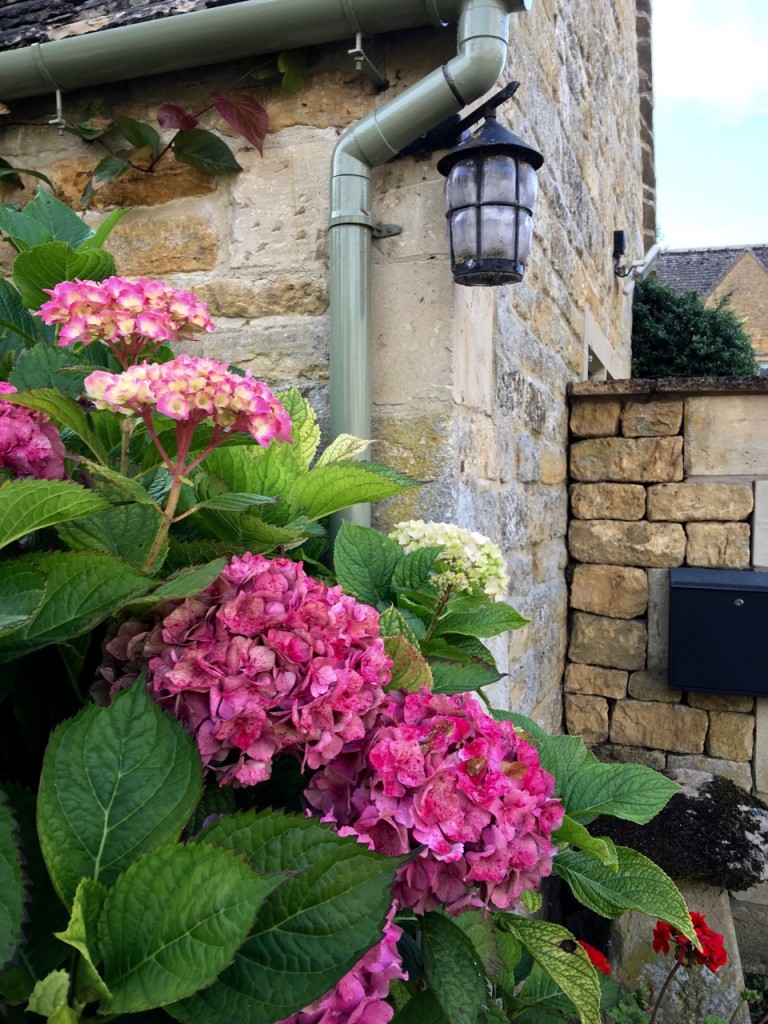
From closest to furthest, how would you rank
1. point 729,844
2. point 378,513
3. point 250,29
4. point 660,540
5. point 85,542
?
point 85,542, point 250,29, point 378,513, point 729,844, point 660,540

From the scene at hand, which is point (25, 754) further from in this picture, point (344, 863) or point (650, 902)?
point (650, 902)

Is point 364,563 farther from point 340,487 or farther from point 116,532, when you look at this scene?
point 116,532

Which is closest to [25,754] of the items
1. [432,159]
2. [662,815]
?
[432,159]

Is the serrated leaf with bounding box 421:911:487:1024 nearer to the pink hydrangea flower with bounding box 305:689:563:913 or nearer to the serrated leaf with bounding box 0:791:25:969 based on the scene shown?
the pink hydrangea flower with bounding box 305:689:563:913

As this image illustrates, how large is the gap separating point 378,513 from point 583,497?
6.00 ft

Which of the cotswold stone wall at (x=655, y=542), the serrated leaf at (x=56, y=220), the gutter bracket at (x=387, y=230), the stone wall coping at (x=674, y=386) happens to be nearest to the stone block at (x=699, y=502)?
the cotswold stone wall at (x=655, y=542)

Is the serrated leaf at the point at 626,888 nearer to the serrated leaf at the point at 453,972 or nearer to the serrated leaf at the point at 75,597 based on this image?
the serrated leaf at the point at 453,972

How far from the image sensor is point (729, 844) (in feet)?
8.69

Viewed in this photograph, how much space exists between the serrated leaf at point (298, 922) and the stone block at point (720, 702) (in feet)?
9.88

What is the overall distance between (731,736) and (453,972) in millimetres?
2939

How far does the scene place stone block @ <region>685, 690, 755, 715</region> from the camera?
10.5 ft

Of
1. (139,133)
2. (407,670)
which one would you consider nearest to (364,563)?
(407,670)

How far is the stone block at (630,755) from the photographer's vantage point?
331cm

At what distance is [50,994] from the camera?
462mm
